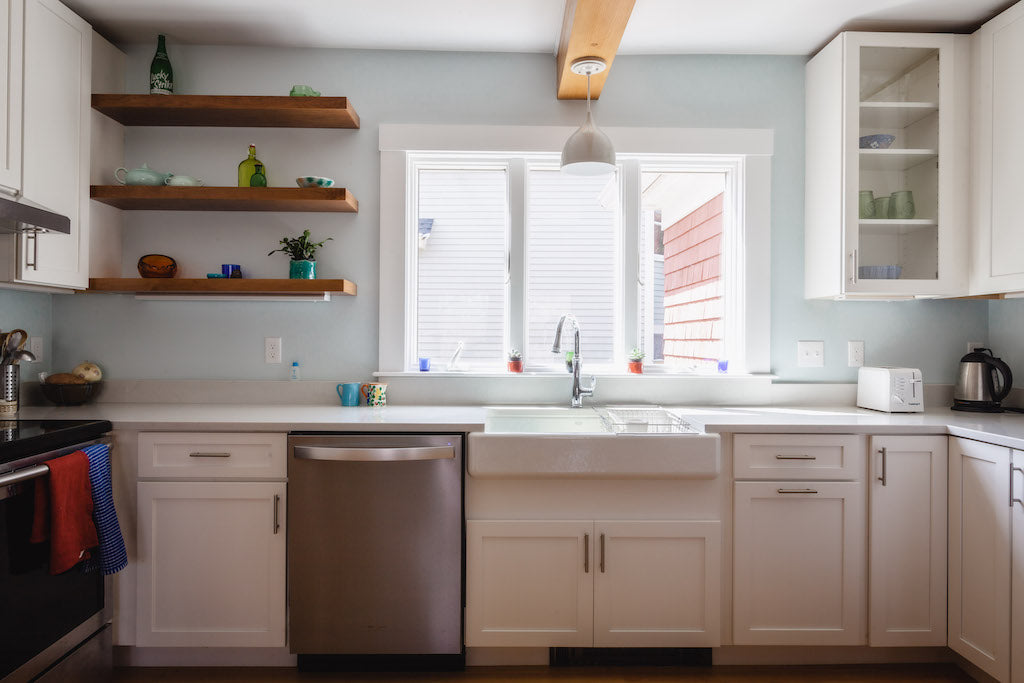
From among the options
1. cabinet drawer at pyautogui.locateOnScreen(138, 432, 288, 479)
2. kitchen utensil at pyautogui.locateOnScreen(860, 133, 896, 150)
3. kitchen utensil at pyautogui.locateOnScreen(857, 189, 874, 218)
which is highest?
kitchen utensil at pyautogui.locateOnScreen(860, 133, 896, 150)

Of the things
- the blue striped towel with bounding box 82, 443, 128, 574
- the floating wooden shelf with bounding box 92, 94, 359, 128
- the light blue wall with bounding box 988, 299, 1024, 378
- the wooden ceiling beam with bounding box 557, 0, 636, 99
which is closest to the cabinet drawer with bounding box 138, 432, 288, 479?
the blue striped towel with bounding box 82, 443, 128, 574

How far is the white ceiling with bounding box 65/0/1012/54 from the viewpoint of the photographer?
90.2 inches

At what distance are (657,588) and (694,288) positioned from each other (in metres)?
1.46

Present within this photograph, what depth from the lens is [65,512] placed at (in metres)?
1.76

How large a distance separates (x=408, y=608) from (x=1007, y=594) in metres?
1.89

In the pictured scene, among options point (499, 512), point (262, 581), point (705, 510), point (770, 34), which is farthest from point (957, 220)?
point (262, 581)

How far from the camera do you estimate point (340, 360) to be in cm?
268

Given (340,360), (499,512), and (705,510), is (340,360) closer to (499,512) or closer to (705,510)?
(499,512)

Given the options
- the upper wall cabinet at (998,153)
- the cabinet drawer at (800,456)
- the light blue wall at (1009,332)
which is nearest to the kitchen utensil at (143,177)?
the cabinet drawer at (800,456)

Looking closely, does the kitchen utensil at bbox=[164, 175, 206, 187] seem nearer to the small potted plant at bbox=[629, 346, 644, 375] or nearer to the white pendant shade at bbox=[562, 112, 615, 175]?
the white pendant shade at bbox=[562, 112, 615, 175]

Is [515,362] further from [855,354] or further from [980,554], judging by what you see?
[980,554]

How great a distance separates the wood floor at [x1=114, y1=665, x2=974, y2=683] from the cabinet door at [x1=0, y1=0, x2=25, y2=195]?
1768mm

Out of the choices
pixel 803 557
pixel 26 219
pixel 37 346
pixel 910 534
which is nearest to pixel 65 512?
pixel 26 219

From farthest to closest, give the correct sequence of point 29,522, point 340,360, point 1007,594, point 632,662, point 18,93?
point 340,360, point 632,662, point 18,93, point 1007,594, point 29,522
